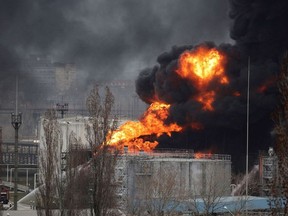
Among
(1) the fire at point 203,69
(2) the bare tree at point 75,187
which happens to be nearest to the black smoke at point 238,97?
(1) the fire at point 203,69

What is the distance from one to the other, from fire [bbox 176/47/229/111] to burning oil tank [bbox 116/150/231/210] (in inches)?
415

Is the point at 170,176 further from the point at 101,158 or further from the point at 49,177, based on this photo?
the point at 101,158

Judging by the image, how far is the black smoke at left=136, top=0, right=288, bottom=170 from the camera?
69188mm

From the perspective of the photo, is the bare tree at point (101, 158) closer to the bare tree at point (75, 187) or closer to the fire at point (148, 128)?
the bare tree at point (75, 187)

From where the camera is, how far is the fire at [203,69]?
72.8m

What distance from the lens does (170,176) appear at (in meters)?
51.7

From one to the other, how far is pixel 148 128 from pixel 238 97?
32.8 ft

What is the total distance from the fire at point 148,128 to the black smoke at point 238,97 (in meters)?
0.82

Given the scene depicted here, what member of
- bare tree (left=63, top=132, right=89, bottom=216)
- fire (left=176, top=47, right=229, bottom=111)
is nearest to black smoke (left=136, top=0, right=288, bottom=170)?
fire (left=176, top=47, right=229, bottom=111)

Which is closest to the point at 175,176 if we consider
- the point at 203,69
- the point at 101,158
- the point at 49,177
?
the point at 49,177

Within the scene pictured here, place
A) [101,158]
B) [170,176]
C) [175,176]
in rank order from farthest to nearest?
[175,176] < [170,176] < [101,158]

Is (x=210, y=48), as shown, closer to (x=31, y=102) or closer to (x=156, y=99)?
(x=156, y=99)

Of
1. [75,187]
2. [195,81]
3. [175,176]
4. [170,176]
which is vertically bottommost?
[175,176]

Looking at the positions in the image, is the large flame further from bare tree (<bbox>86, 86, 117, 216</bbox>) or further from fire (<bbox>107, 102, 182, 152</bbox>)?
bare tree (<bbox>86, 86, 117, 216</bbox>)
